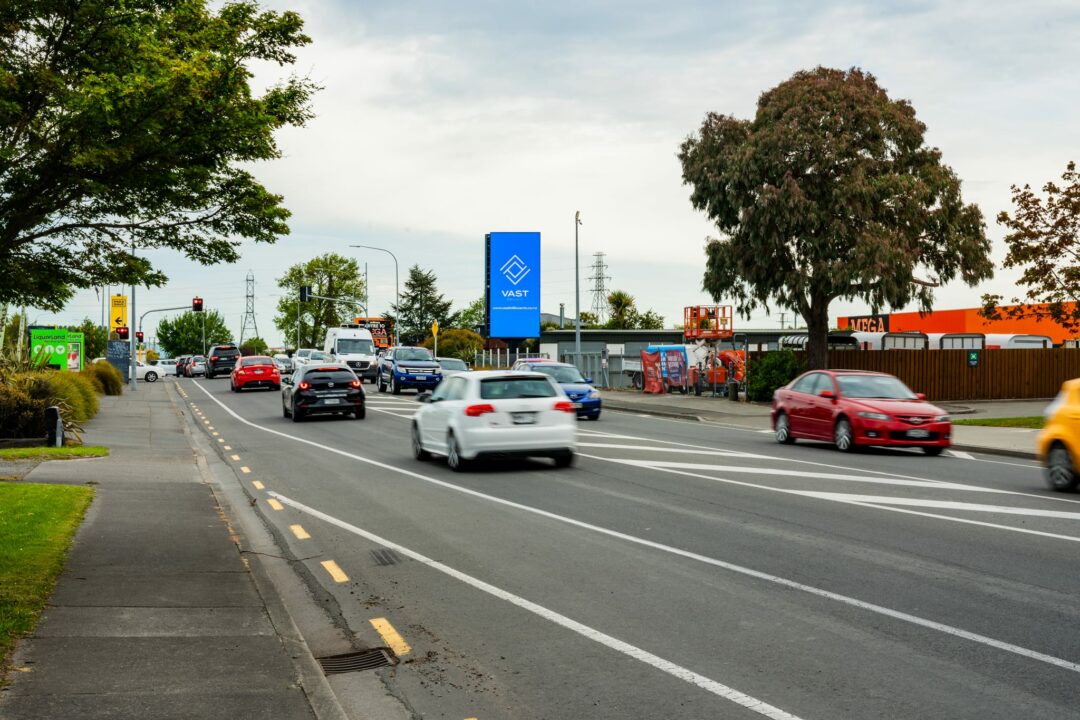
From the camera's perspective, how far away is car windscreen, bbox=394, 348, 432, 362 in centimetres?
4188

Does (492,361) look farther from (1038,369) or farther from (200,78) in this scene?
(200,78)

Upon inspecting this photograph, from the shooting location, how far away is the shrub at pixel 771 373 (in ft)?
115

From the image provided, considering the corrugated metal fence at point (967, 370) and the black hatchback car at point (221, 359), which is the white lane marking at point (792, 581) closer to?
the corrugated metal fence at point (967, 370)

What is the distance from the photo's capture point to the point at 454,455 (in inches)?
632

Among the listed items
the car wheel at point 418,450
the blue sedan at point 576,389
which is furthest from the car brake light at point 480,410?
→ the blue sedan at point 576,389

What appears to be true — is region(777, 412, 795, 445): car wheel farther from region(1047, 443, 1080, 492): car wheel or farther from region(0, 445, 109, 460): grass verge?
region(0, 445, 109, 460): grass verge

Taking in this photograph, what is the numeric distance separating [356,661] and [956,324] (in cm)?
6284

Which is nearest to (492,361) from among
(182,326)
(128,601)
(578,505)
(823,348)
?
(823,348)

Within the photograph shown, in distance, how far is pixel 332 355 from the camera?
5050 centimetres

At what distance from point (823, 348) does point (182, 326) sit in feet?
492

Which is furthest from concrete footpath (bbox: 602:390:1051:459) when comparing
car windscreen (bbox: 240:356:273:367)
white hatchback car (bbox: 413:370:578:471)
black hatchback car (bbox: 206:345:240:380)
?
black hatchback car (bbox: 206:345:240:380)

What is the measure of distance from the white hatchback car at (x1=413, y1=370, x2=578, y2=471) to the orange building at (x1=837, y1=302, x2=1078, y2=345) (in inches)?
1675

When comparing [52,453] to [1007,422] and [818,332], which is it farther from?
[818,332]

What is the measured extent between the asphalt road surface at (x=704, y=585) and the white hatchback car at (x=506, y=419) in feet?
1.44
